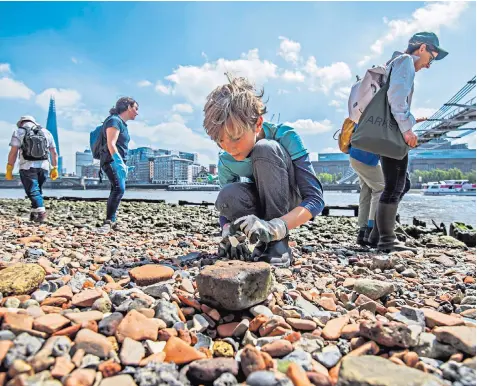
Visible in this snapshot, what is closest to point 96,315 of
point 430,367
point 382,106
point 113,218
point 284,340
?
point 284,340

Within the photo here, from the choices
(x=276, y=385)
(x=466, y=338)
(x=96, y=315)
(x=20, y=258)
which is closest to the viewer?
(x=276, y=385)

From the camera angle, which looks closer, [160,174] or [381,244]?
[381,244]

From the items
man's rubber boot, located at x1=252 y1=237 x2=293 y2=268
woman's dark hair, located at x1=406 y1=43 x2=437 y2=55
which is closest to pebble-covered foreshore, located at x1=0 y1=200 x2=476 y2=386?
man's rubber boot, located at x1=252 y1=237 x2=293 y2=268

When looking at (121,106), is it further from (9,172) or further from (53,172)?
(9,172)

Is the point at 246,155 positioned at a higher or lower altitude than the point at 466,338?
higher

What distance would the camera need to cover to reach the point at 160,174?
40031 mm

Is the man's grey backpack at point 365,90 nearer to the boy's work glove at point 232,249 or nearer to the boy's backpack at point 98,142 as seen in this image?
the boy's work glove at point 232,249

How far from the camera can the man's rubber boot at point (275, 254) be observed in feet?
5.06

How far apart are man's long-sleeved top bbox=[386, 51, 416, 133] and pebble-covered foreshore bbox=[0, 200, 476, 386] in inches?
34.7

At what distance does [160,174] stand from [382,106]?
3955cm

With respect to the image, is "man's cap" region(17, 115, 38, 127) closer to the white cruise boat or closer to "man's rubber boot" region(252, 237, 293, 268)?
"man's rubber boot" region(252, 237, 293, 268)

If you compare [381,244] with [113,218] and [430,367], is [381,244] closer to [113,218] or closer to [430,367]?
[430,367]

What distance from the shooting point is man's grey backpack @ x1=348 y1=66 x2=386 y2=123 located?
209cm

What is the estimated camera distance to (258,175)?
5.29 ft
